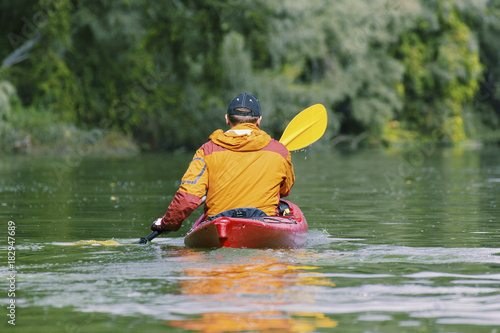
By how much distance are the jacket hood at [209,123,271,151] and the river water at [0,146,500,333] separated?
0.89 metres

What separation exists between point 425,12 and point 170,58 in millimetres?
15193

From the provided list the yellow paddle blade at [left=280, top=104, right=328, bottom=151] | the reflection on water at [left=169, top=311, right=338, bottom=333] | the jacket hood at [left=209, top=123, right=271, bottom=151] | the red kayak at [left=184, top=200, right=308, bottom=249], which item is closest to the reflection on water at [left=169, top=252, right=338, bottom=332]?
the reflection on water at [left=169, top=311, right=338, bottom=333]

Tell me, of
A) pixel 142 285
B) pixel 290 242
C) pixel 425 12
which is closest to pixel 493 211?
pixel 290 242

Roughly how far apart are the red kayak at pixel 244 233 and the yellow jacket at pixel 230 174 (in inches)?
7.6

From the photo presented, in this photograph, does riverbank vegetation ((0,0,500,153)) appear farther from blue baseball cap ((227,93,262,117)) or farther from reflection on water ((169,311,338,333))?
reflection on water ((169,311,338,333))

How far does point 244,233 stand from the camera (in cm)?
776

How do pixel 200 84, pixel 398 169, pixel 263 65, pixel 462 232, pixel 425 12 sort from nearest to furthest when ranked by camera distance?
1. pixel 462 232
2. pixel 398 169
3. pixel 200 84
4. pixel 263 65
5. pixel 425 12

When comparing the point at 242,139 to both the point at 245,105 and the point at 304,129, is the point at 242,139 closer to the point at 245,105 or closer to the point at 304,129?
the point at 245,105

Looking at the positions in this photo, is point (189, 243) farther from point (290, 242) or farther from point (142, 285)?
point (142, 285)

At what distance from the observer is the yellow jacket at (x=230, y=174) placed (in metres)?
7.85

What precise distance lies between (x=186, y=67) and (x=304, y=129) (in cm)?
2059

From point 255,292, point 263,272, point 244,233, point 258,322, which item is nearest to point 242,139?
point 244,233

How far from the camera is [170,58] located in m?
30.2

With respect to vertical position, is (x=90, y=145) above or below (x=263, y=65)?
below
